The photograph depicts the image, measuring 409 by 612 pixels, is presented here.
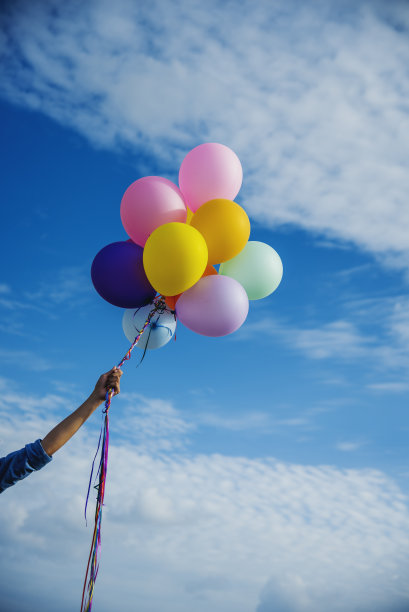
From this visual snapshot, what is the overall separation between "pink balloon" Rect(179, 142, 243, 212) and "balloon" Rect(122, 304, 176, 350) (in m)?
1.08

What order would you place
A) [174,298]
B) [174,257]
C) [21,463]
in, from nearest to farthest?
[21,463] < [174,257] < [174,298]

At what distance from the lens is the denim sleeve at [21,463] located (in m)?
2.52

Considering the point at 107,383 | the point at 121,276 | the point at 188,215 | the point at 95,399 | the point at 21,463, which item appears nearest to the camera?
the point at 21,463

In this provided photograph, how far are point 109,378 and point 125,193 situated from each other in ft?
7.64

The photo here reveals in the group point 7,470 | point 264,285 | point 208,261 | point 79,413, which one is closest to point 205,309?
point 208,261

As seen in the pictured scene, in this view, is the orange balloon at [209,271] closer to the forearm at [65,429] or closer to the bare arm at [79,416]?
the bare arm at [79,416]

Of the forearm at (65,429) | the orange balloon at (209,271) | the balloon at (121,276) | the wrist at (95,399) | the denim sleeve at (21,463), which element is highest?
the orange balloon at (209,271)

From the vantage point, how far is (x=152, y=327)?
188 inches

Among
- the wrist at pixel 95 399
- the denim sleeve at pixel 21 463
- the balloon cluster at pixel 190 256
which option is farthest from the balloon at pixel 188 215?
the denim sleeve at pixel 21 463

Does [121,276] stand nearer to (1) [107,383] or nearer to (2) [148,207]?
(2) [148,207]

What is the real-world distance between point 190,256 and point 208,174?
1092 mm

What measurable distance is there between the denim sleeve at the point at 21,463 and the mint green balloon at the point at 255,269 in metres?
2.78

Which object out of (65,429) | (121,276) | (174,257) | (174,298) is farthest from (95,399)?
(174,298)

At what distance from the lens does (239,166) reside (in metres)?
5.09
